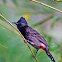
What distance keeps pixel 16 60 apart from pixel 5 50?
0.13 metres

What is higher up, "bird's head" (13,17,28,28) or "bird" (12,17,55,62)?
"bird's head" (13,17,28,28)

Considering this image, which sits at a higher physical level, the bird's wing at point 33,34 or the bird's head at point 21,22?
the bird's head at point 21,22

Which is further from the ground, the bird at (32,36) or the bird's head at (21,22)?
the bird's head at (21,22)

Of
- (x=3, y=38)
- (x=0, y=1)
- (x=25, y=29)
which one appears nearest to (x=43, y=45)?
(x=25, y=29)

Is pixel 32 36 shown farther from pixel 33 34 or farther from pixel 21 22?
pixel 21 22

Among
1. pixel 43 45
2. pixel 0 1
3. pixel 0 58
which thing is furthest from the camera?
pixel 0 1

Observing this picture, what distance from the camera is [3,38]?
145 centimetres

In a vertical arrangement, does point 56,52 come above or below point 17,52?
below

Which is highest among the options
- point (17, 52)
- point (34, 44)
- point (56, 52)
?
point (34, 44)

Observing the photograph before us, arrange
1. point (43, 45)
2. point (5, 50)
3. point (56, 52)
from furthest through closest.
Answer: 1. point (56, 52)
2. point (5, 50)
3. point (43, 45)

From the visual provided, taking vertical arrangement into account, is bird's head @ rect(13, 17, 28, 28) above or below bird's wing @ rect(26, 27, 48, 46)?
above

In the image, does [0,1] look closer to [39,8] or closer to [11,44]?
[39,8]

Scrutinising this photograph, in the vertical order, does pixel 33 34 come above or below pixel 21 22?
below

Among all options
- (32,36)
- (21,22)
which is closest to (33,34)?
(32,36)
